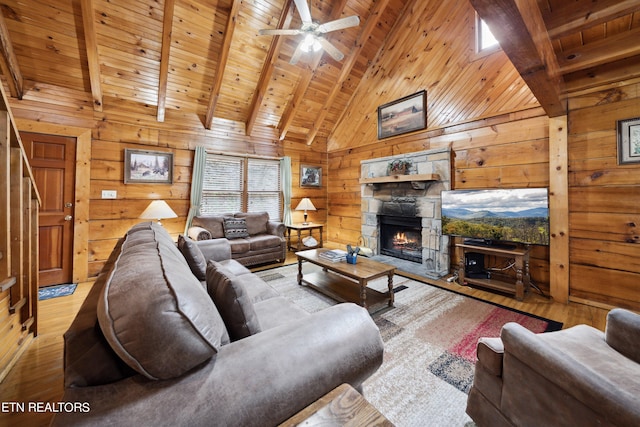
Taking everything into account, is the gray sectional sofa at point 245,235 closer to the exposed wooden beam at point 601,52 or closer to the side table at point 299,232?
the side table at point 299,232

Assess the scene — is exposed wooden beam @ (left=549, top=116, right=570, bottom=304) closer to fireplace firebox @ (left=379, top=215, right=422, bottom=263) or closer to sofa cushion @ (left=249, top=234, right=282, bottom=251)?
fireplace firebox @ (left=379, top=215, right=422, bottom=263)

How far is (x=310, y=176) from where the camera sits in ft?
19.6

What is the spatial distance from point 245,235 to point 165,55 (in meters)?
2.90

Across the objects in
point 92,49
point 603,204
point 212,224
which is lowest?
point 212,224

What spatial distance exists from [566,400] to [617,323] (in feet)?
2.28

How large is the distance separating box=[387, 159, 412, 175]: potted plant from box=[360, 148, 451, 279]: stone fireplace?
67 mm

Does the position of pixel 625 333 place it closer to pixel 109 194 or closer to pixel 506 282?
pixel 506 282

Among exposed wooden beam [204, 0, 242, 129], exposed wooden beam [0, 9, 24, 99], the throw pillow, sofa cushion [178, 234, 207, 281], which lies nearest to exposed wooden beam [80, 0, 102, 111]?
exposed wooden beam [0, 9, 24, 99]

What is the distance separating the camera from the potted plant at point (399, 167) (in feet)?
13.8

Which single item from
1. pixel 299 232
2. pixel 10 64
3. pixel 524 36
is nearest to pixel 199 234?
pixel 299 232

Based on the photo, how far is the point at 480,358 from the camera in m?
1.20

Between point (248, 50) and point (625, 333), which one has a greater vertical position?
point (248, 50)

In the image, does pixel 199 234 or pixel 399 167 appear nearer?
pixel 199 234

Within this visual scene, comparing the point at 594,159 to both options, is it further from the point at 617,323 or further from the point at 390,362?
the point at 390,362
